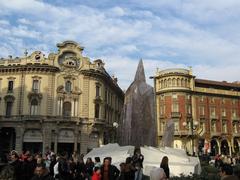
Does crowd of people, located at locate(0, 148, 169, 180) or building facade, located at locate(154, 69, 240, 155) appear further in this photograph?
building facade, located at locate(154, 69, 240, 155)

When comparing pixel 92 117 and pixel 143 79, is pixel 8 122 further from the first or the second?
pixel 143 79

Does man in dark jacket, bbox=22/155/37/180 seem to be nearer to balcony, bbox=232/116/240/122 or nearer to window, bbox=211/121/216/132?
window, bbox=211/121/216/132

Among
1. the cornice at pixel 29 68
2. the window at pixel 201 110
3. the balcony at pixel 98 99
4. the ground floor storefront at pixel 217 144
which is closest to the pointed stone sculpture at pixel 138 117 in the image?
the balcony at pixel 98 99

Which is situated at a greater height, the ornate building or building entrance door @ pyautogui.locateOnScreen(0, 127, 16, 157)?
the ornate building

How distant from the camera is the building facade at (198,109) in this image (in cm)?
6266

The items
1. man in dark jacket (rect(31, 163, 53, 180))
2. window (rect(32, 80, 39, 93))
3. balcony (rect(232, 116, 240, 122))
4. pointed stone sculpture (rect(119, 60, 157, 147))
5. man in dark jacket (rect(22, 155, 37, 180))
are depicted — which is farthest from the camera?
balcony (rect(232, 116, 240, 122))

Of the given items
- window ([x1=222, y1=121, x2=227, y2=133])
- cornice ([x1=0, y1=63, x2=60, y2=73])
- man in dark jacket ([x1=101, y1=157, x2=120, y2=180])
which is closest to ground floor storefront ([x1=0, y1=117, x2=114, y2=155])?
cornice ([x1=0, y1=63, x2=60, y2=73])

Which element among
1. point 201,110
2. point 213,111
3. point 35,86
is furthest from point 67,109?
point 213,111

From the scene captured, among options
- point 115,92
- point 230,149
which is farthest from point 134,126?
point 230,149

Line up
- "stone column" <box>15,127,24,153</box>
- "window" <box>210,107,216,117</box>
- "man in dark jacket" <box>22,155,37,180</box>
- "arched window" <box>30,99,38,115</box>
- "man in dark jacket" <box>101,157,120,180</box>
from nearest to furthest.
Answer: "man in dark jacket" <box>101,157,120,180</box> → "man in dark jacket" <box>22,155,37,180</box> → "stone column" <box>15,127,24,153</box> → "arched window" <box>30,99,38,115</box> → "window" <box>210,107,216,117</box>

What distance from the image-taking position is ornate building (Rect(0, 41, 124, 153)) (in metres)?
44.5

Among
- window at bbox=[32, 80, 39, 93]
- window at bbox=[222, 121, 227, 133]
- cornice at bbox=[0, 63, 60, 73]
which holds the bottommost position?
window at bbox=[222, 121, 227, 133]

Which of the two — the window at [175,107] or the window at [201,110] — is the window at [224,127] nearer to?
the window at [201,110]

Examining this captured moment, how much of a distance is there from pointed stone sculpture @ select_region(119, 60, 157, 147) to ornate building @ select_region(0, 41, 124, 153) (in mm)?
24098
